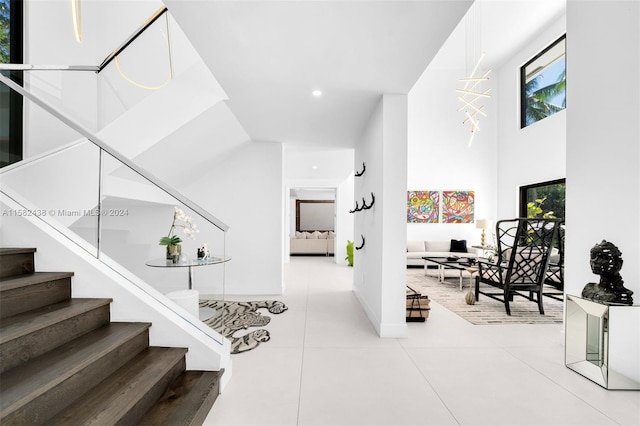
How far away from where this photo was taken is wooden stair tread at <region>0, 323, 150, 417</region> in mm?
1265

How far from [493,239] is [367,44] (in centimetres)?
762

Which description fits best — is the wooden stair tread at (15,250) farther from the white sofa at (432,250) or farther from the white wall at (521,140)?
the white wall at (521,140)

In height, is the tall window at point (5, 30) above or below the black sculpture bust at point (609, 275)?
above

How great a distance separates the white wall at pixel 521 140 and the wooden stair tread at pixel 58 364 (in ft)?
25.4

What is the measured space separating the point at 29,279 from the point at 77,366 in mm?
766

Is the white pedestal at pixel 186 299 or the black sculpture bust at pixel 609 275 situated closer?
the black sculpture bust at pixel 609 275

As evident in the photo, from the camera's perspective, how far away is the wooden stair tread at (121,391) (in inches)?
53.9

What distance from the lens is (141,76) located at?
308cm

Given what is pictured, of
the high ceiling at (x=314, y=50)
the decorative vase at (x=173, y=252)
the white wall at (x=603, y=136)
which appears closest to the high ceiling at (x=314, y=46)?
the high ceiling at (x=314, y=50)

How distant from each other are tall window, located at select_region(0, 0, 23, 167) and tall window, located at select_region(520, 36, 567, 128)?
8.71 m

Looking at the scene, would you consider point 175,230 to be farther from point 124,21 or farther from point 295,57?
point 295,57

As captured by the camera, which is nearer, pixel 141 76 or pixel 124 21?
pixel 141 76

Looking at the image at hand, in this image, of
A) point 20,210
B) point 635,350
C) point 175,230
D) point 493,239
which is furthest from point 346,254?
point 20,210

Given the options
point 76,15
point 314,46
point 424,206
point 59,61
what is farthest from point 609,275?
point 424,206
